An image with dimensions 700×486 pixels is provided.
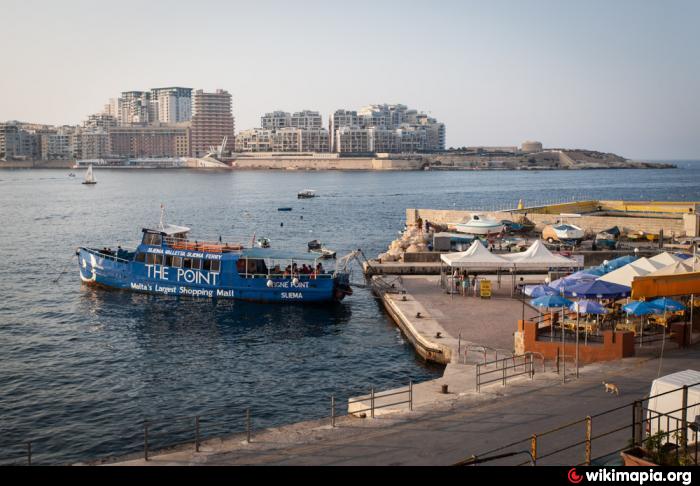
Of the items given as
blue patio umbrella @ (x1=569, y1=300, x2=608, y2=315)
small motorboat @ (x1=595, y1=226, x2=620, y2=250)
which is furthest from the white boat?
blue patio umbrella @ (x1=569, y1=300, x2=608, y2=315)

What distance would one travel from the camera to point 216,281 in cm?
3212

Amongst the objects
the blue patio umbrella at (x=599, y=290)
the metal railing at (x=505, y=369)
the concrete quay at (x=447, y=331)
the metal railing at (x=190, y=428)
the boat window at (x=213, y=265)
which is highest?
the blue patio umbrella at (x=599, y=290)

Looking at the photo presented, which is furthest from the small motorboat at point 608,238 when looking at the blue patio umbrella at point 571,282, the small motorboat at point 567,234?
the blue patio umbrella at point 571,282

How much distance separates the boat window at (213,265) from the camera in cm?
3219

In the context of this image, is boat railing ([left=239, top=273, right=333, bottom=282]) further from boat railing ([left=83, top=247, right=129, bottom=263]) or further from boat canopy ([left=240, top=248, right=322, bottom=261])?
boat railing ([left=83, top=247, right=129, bottom=263])

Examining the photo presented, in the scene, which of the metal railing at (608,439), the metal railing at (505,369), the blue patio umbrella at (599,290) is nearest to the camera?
the metal railing at (608,439)

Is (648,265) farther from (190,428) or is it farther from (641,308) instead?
(190,428)

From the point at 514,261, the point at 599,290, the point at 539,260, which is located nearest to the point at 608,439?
the point at 599,290

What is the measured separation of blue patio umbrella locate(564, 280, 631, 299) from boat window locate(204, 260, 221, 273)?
16581 mm

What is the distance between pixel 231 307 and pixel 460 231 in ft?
58.1

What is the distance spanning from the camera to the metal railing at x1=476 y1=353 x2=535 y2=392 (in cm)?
1643

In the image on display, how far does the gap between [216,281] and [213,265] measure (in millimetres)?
749

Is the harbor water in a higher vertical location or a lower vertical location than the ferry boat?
lower

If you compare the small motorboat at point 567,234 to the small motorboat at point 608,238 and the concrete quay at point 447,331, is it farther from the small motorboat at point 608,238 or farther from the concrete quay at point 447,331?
the concrete quay at point 447,331
